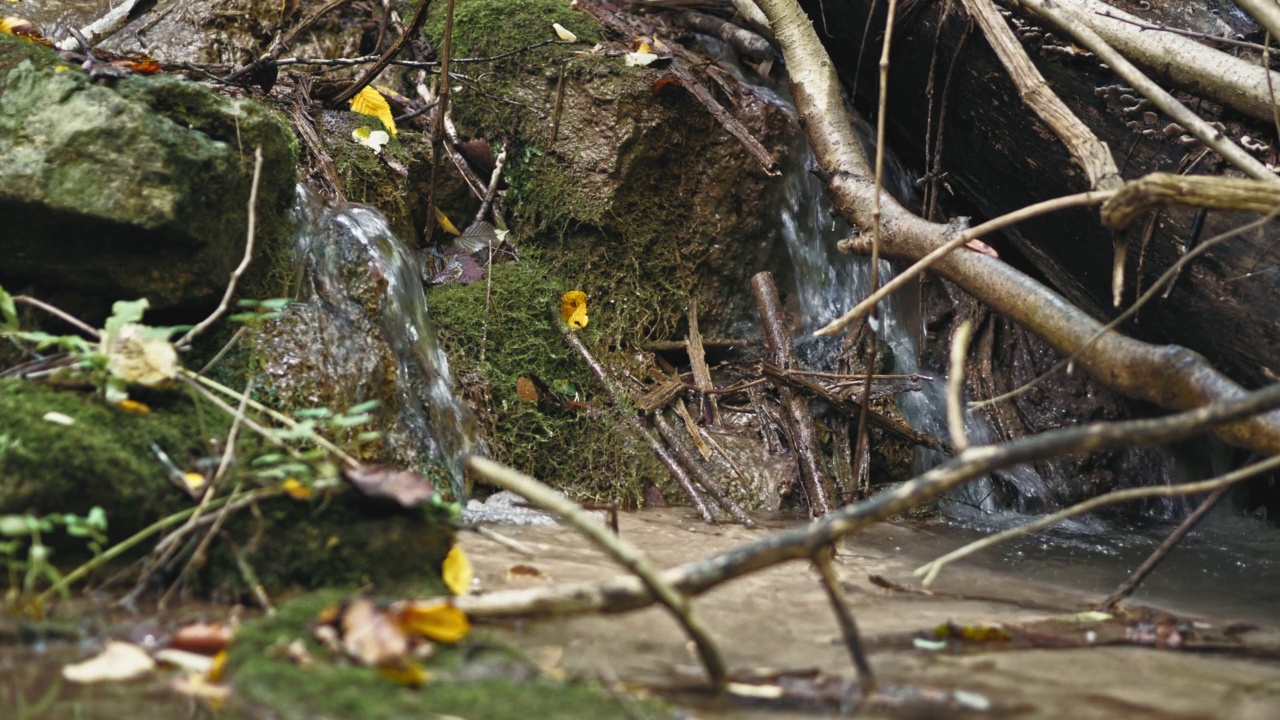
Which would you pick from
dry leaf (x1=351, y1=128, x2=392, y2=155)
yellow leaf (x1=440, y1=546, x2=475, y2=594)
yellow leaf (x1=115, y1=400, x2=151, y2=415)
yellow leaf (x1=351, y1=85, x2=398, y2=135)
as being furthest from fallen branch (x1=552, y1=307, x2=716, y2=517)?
yellow leaf (x1=115, y1=400, x2=151, y2=415)

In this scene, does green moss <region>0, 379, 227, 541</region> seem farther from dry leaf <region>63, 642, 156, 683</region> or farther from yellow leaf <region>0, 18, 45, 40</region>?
yellow leaf <region>0, 18, 45, 40</region>

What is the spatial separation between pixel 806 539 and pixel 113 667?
4.29 feet

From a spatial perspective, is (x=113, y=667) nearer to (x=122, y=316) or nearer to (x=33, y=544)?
(x=33, y=544)

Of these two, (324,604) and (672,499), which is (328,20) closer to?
(672,499)

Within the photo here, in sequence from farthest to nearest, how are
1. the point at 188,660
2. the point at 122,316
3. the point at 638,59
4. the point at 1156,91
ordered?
the point at 638,59 → the point at 1156,91 → the point at 122,316 → the point at 188,660

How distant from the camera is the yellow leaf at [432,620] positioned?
6.47 feet

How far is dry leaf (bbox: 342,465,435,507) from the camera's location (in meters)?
2.32

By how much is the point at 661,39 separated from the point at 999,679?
4.54 m

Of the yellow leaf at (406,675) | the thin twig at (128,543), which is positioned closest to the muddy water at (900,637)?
the yellow leaf at (406,675)

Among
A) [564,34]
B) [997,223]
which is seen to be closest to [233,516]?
[997,223]

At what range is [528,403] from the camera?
15.3ft

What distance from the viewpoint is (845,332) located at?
5383 mm

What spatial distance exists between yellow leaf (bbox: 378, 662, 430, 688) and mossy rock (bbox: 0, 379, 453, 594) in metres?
0.52

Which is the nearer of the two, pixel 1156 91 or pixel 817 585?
pixel 817 585
